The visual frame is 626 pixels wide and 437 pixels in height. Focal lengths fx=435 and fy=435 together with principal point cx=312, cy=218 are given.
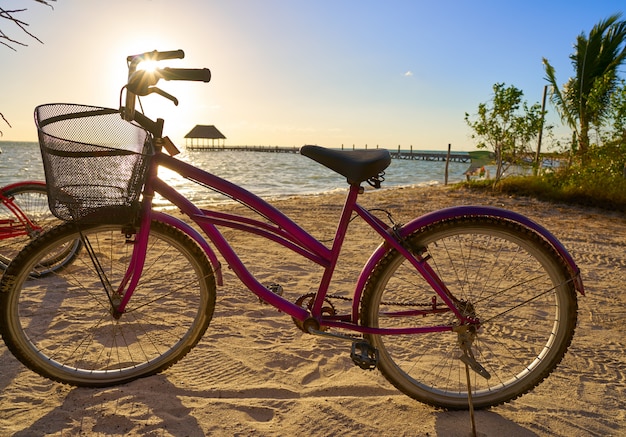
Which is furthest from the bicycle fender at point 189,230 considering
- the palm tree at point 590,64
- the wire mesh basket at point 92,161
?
the palm tree at point 590,64

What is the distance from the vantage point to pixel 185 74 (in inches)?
81.4

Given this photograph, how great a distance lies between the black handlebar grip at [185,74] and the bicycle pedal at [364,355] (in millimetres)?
1533

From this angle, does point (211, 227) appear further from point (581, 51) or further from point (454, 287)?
point (581, 51)

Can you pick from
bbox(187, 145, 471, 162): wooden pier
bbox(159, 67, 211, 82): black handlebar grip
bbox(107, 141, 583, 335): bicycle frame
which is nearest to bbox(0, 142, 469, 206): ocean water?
bbox(107, 141, 583, 335): bicycle frame

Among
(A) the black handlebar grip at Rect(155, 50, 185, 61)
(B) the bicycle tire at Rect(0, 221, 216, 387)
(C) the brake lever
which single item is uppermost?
(A) the black handlebar grip at Rect(155, 50, 185, 61)

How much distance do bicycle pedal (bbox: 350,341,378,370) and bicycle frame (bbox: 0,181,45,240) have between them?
3.56 meters

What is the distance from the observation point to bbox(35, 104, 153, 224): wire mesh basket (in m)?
2.05

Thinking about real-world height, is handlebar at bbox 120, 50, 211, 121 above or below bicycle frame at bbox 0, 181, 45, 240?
above

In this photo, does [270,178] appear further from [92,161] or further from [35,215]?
[92,161]

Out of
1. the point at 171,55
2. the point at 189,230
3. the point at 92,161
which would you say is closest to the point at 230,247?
the point at 189,230

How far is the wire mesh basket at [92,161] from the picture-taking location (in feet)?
6.73

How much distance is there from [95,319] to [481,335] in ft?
9.58

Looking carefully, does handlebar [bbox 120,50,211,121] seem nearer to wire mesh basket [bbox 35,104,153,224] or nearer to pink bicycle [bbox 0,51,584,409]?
pink bicycle [bbox 0,51,584,409]

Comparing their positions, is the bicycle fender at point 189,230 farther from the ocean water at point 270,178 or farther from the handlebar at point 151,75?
the handlebar at point 151,75
